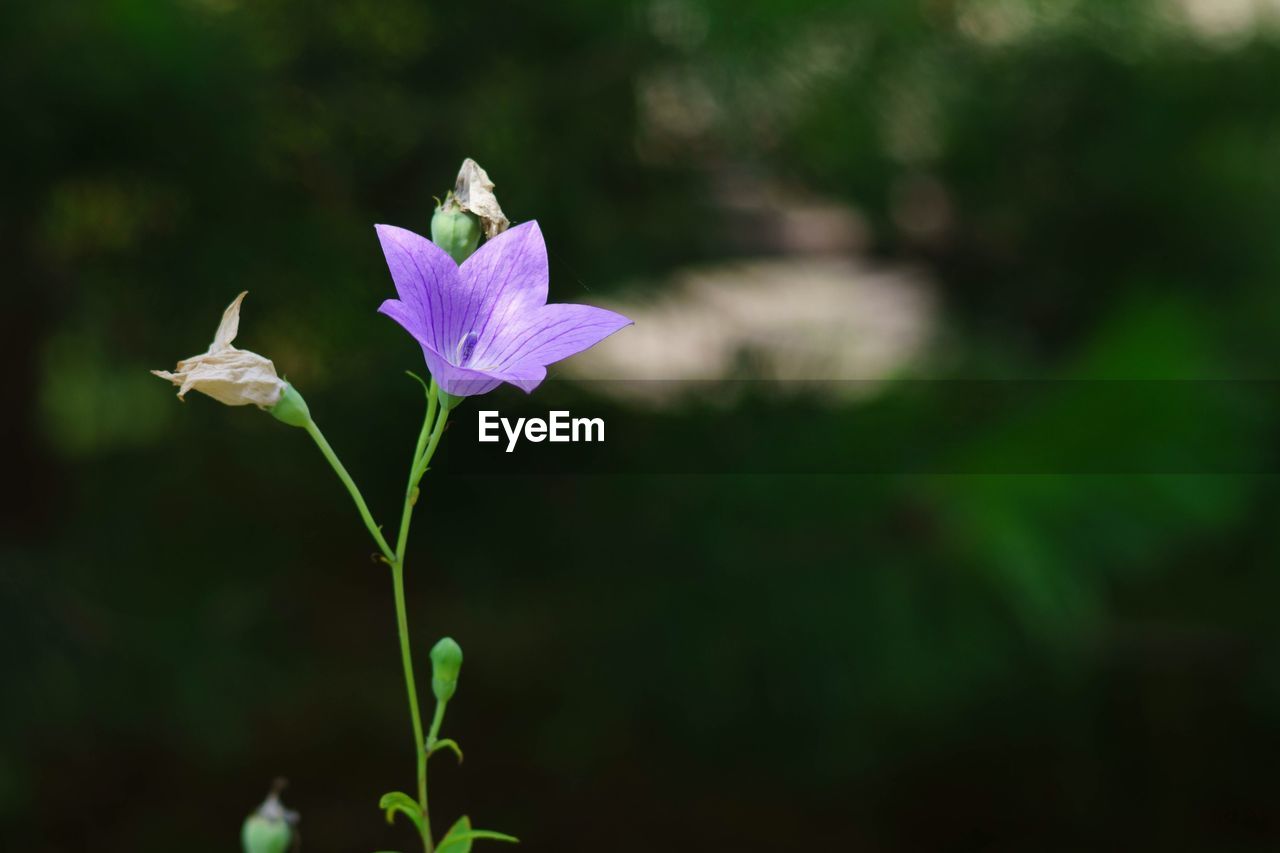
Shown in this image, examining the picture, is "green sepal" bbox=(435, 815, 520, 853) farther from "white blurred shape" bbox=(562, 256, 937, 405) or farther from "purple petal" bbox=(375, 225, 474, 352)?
"white blurred shape" bbox=(562, 256, 937, 405)

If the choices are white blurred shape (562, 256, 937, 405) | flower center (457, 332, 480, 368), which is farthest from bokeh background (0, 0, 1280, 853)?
flower center (457, 332, 480, 368)

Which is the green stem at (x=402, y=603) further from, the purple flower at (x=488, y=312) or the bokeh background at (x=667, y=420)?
the bokeh background at (x=667, y=420)

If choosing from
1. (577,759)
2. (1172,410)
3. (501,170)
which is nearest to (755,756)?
(577,759)

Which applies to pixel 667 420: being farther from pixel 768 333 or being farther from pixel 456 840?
pixel 456 840

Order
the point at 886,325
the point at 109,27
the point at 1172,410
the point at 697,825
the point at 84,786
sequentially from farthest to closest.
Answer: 1. the point at 697,825
2. the point at 886,325
3. the point at 84,786
4. the point at 1172,410
5. the point at 109,27

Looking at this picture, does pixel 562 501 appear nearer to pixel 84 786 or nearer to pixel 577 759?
pixel 577 759

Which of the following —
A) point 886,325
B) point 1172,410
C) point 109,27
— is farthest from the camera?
point 886,325

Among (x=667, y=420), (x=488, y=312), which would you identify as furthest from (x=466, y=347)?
(x=667, y=420)

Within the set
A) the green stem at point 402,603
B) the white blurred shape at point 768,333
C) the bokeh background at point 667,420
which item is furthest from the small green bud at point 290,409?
the white blurred shape at point 768,333
